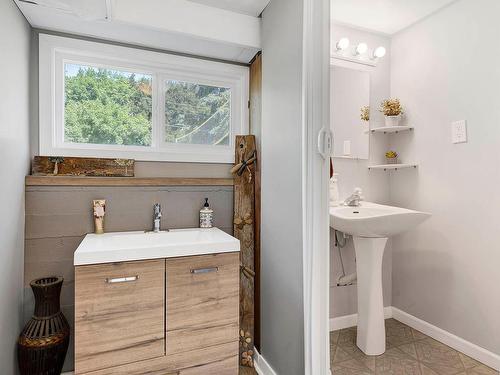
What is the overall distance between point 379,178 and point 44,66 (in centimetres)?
259

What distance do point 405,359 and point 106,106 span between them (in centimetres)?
262

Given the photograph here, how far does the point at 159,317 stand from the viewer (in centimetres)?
142

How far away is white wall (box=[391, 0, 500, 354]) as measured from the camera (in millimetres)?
1892

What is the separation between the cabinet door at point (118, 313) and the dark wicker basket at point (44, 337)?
1.04ft

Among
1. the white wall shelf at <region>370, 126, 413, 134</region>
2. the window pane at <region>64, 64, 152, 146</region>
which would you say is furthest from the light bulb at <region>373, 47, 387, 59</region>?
the window pane at <region>64, 64, 152, 146</region>

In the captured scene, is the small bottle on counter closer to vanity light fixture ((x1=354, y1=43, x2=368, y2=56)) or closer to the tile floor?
the tile floor

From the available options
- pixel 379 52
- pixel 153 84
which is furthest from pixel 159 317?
pixel 379 52

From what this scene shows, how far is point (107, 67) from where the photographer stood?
1.93m

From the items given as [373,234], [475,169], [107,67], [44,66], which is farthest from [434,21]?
[44,66]

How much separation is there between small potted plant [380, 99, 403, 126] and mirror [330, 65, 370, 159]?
16cm

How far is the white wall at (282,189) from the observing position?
4.90 ft

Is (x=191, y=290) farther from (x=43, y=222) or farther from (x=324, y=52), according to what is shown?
(x=324, y=52)

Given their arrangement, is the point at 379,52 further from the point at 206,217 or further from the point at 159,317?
the point at 159,317

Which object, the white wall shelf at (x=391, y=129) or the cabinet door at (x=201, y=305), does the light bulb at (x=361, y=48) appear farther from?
the cabinet door at (x=201, y=305)
